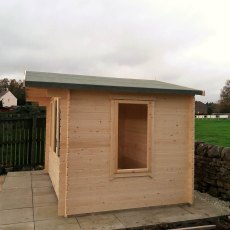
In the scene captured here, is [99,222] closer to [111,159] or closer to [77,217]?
[77,217]

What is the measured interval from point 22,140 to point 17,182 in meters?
2.44

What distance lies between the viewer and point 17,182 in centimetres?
857

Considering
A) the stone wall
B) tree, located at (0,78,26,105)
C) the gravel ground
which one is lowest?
the gravel ground

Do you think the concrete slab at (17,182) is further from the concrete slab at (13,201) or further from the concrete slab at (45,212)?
the concrete slab at (45,212)

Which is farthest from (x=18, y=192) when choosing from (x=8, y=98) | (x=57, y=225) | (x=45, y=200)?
(x=8, y=98)

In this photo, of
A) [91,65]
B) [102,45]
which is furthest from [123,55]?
[91,65]

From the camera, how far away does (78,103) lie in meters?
5.94

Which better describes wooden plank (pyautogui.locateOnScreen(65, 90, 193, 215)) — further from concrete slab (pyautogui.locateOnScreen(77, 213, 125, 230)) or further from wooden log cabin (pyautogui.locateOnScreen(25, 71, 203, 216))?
concrete slab (pyautogui.locateOnScreen(77, 213, 125, 230))

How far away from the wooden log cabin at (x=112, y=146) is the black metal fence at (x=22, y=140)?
4.60 meters

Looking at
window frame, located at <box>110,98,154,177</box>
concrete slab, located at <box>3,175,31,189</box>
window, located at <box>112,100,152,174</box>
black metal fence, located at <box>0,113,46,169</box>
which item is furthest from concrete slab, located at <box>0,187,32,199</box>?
black metal fence, located at <box>0,113,46,169</box>

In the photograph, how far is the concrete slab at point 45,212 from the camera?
19.0 ft

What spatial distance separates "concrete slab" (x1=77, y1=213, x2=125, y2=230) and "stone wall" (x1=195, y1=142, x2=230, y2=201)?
296 cm

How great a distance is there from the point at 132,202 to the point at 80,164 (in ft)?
4.59

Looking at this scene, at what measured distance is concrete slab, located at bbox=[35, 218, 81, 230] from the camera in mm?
5293
